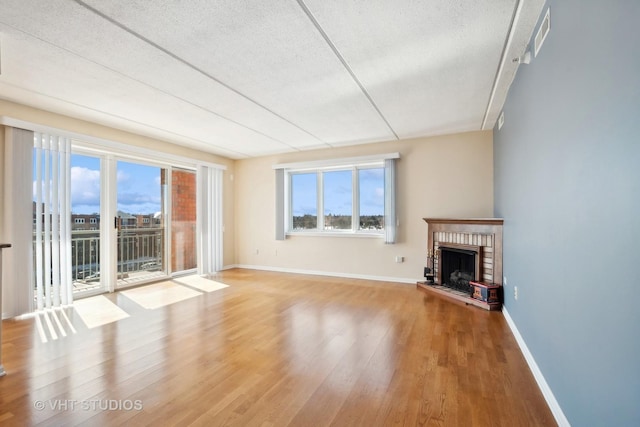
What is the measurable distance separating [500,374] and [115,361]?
2.99 meters

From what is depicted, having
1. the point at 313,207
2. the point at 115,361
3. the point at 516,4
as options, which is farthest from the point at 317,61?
the point at 313,207

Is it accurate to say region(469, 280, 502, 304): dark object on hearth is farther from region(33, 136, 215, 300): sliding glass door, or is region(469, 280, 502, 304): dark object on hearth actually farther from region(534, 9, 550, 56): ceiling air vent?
region(33, 136, 215, 300): sliding glass door

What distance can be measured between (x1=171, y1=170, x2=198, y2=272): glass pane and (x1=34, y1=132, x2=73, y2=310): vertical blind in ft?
5.78

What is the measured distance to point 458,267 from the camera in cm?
436

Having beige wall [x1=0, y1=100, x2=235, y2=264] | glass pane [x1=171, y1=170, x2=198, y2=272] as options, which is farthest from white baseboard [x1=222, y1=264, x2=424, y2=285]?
glass pane [x1=171, y1=170, x2=198, y2=272]

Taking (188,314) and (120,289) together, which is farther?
(120,289)

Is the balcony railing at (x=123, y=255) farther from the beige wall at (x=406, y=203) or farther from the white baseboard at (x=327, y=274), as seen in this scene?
the beige wall at (x=406, y=203)

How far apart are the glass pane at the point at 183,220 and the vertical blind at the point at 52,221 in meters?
1.76

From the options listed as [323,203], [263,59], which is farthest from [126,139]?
[323,203]

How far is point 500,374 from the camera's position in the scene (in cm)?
209

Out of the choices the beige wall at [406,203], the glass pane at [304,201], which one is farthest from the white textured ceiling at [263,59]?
the glass pane at [304,201]

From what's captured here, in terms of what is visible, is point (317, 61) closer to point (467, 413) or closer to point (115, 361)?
point (467, 413)

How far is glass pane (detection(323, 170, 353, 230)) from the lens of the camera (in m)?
5.60

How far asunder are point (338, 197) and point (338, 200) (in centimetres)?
6
